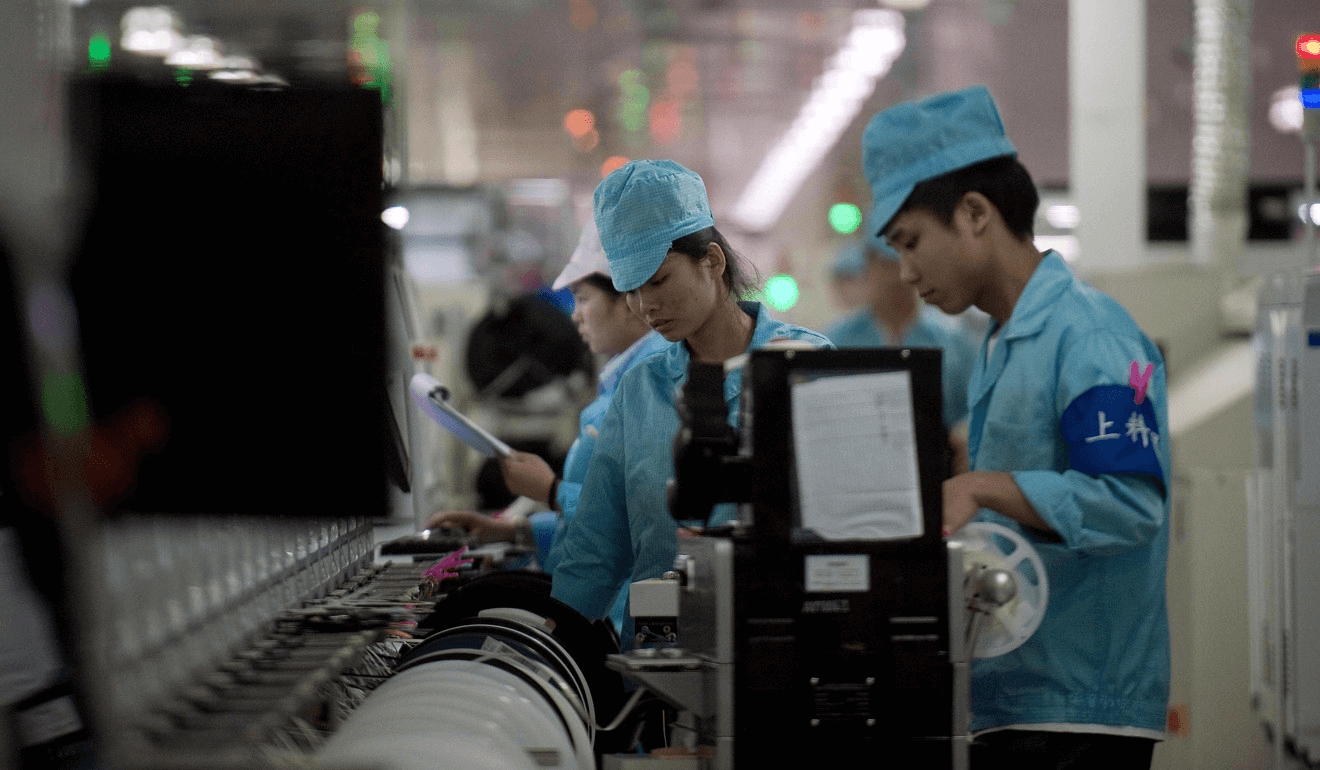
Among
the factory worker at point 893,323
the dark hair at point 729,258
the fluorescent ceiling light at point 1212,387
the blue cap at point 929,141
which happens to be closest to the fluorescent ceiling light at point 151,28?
the factory worker at point 893,323

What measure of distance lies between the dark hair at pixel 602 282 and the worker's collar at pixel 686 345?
2.67ft

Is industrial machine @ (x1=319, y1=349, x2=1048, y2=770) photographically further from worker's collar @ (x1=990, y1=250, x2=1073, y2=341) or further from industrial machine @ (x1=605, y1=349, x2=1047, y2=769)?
worker's collar @ (x1=990, y1=250, x2=1073, y2=341)

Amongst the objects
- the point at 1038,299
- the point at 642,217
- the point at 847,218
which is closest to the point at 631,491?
the point at 642,217

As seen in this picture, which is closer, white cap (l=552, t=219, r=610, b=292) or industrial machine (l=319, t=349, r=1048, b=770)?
industrial machine (l=319, t=349, r=1048, b=770)

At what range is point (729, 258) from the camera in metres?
2.64

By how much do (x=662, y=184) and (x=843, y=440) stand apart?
87 centimetres

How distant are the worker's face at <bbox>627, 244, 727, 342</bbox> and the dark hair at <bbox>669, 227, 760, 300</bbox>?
2 cm

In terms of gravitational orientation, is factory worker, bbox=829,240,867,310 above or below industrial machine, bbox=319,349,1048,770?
above

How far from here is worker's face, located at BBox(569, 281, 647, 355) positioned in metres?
3.40

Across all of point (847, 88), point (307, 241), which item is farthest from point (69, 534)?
point (847, 88)

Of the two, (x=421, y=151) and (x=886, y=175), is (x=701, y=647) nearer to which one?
(x=886, y=175)

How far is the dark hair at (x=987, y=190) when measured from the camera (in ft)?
7.61

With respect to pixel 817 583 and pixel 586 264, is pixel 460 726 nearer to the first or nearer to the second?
pixel 817 583

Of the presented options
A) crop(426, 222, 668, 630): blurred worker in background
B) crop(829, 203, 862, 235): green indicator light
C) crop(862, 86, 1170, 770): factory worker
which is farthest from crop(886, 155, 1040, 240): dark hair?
crop(829, 203, 862, 235): green indicator light
